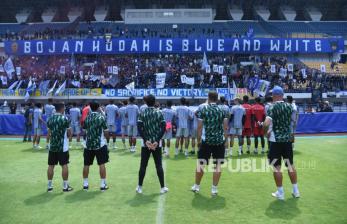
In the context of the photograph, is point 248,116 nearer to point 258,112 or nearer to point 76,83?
point 258,112

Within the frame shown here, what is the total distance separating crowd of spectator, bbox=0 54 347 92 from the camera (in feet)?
100

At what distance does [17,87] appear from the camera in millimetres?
30375

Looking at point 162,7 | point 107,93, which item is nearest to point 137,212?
point 107,93

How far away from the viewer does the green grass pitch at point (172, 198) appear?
6.56 meters

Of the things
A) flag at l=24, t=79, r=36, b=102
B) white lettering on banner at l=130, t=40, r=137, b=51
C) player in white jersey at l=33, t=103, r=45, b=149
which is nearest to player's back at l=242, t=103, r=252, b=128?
player in white jersey at l=33, t=103, r=45, b=149

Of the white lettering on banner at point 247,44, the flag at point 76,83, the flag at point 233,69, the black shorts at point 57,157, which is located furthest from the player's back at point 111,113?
the white lettering on banner at point 247,44

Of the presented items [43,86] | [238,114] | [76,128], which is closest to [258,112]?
[238,114]

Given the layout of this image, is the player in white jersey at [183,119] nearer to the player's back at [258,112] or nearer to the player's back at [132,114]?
the player's back at [132,114]

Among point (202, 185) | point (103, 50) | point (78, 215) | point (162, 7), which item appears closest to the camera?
point (78, 215)

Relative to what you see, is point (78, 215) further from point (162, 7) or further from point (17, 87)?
point (162, 7)

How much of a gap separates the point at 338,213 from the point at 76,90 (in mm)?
25751

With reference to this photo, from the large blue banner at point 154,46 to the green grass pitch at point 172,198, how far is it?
22.1 meters

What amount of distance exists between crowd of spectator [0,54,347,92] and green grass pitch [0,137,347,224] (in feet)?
63.6

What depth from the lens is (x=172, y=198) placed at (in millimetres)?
7730
